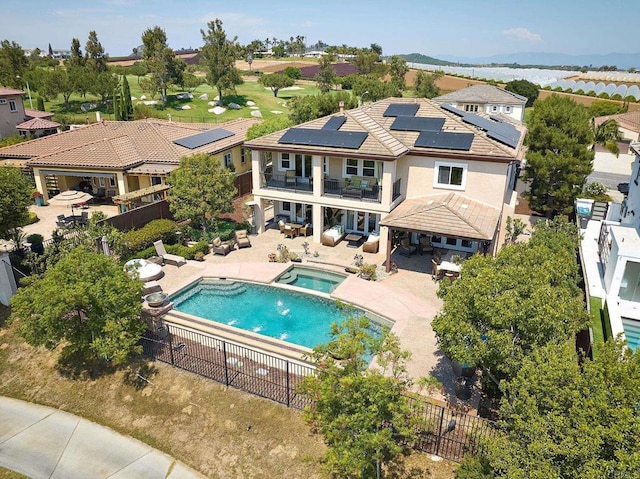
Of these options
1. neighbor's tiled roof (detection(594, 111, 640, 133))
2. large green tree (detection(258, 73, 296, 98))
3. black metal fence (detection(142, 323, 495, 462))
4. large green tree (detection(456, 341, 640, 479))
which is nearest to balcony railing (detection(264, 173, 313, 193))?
black metal fence (detection(142, 323, 495, 462))

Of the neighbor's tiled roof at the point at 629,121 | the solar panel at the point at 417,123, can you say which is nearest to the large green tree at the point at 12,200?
the solar panel at the point at 417,123

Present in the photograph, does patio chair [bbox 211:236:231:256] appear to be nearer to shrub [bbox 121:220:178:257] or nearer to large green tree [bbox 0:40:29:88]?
shrub [bbox 121:220:178:257]

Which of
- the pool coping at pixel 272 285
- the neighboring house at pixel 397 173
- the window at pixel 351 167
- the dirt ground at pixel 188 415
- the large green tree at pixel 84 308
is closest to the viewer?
the dirt ground at pixel 188 415

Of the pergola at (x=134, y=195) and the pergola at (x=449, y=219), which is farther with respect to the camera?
the pergola at (x=134, y=195)

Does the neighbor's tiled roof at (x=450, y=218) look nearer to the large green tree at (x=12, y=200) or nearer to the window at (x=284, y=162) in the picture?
the window at (x=284, y=162)

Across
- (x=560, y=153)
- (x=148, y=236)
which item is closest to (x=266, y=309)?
(x=148, y=236)

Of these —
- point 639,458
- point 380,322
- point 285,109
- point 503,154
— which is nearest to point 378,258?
point 380,322

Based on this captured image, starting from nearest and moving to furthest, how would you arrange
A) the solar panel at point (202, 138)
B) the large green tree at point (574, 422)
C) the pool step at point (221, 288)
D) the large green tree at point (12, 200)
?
the large green tree at point (574, 422)
the large green tree at point (12, 200)
the pool step at point (221, 288)
the solar panel at point (202, 138)
